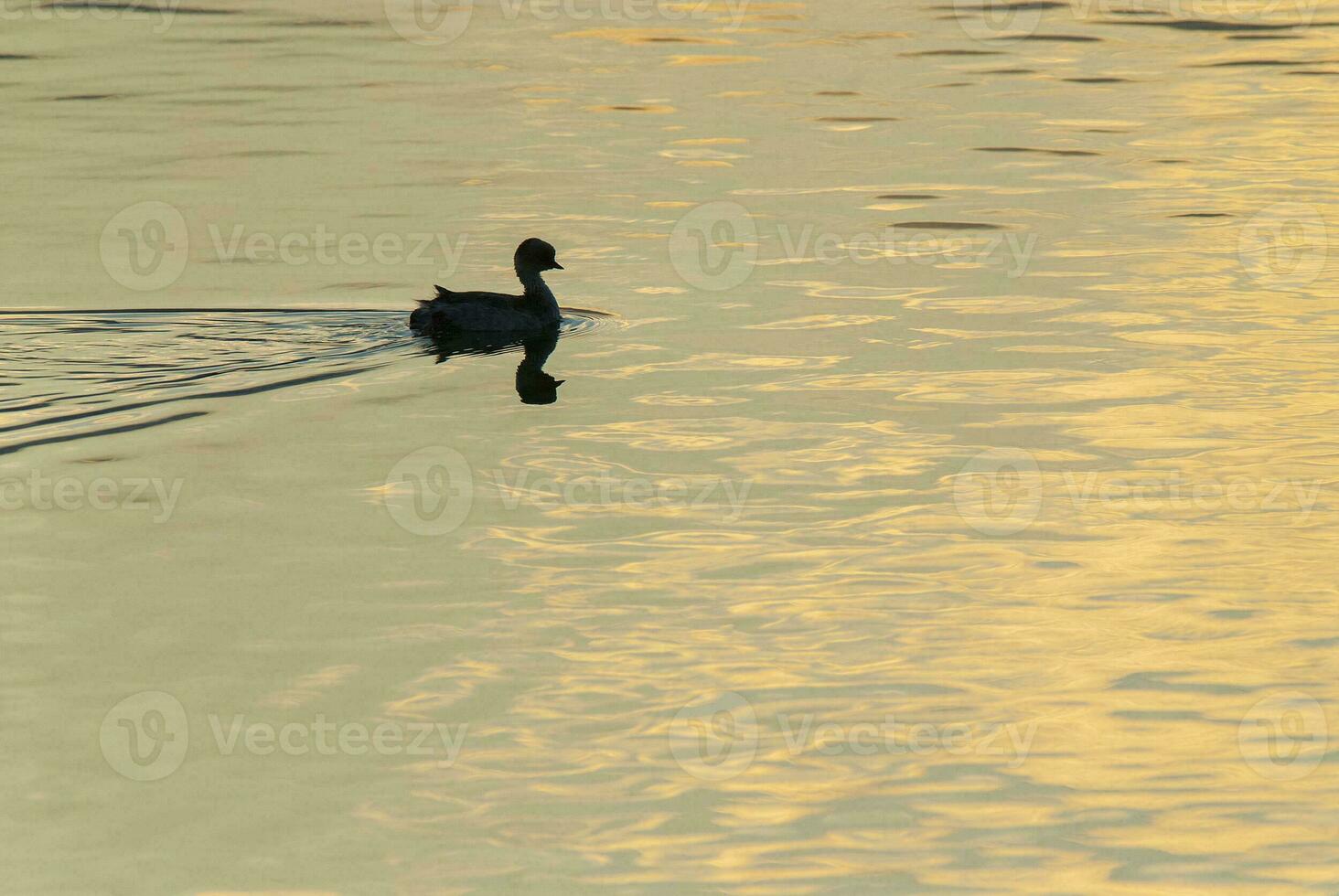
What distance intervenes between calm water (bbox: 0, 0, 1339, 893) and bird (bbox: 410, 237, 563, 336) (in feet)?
0.67

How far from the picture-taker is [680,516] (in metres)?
10.2

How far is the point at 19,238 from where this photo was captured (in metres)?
16.8

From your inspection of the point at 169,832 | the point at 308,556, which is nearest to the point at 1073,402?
the point at 308,556

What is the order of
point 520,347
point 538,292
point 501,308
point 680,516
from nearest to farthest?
1. point 680,516
2. point 501,308
3. point 520,347
4. point 538,292

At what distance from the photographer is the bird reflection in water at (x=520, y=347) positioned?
13.2 meters

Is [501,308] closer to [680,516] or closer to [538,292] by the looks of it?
[538,292]

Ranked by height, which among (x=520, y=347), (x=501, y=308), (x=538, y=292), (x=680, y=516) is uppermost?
(x=538, y=292)

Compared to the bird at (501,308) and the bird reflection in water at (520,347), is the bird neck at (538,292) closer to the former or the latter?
the bird at (501,308)

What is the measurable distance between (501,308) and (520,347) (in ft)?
1.17

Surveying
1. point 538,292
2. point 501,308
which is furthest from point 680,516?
point 538,292

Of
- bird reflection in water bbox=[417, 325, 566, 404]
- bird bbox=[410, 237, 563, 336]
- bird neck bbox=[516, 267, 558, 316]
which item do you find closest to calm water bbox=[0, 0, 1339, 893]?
bird reflection in water bbox=[417, 325, 566, 404]

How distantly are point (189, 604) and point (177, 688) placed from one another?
955 millimetres

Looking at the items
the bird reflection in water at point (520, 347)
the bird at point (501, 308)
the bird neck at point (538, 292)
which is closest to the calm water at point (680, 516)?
the bird reflection in water at point (520, 347)

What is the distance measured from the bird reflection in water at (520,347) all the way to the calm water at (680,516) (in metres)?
0.06
